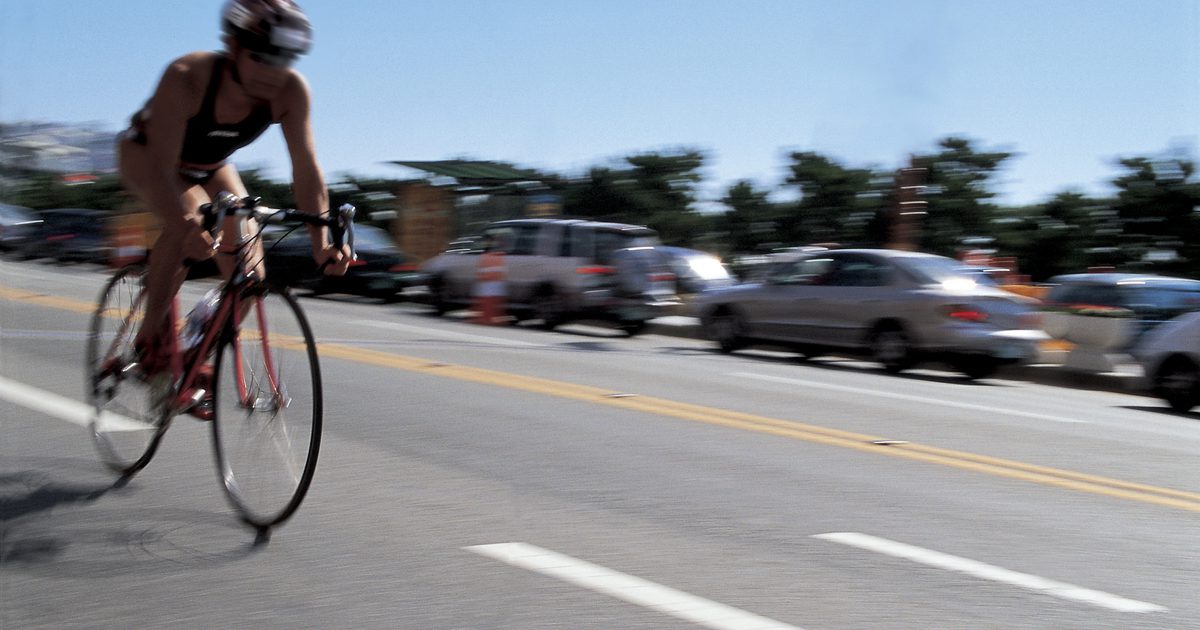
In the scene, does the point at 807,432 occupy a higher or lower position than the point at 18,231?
lower

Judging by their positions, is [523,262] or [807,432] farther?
[523,262]

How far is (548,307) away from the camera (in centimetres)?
2080

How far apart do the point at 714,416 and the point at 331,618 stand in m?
5.31

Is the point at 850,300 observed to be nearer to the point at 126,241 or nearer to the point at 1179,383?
the point at 1179,383

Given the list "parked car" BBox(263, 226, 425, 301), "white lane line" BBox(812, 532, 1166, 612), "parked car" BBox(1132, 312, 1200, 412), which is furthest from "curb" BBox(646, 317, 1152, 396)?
"parked car" BBox(263, 226, 425, 301)

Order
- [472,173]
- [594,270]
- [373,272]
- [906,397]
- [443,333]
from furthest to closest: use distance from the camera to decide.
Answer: [472,173] → [373,272] → [594,270] → [443,333] → [906,397]

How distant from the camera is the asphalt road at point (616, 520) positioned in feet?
13.9

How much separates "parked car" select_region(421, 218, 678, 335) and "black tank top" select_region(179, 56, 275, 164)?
1472cm

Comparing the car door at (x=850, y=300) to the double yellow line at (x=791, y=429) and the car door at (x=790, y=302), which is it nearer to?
the car door at (x=790, y=302)

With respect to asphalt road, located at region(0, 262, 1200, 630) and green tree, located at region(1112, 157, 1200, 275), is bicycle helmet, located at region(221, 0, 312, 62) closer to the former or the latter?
asphalt road, located at region(0, 262, 1200, 630)

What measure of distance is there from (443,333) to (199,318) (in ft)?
39.0

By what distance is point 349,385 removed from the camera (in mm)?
9945

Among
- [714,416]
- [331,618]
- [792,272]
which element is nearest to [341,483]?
[331,618]

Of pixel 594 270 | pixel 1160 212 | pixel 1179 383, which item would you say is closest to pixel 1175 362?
pixel 1179 383
